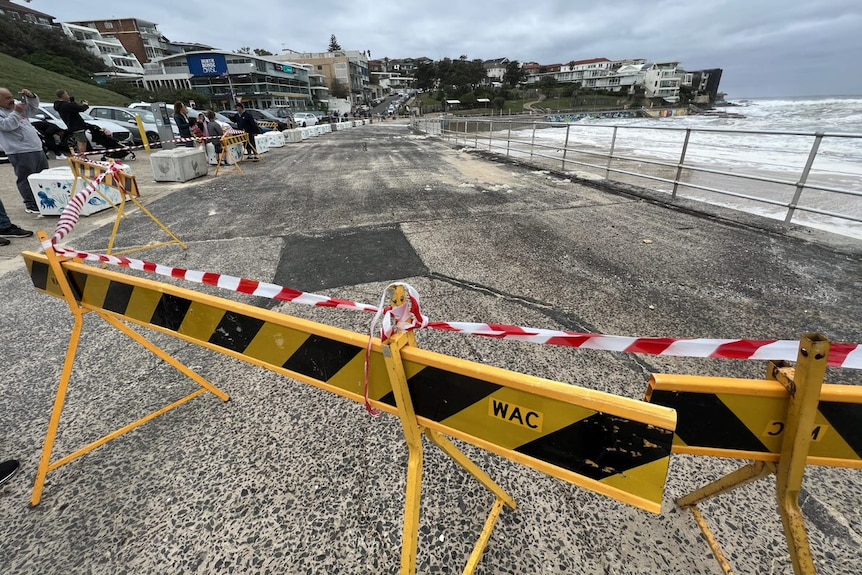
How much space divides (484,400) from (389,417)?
57.9 inches

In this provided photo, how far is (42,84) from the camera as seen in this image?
110ft

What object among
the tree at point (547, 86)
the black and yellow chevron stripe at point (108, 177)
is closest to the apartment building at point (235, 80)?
the tree at point (547, 86)

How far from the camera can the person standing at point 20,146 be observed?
5.89 meters

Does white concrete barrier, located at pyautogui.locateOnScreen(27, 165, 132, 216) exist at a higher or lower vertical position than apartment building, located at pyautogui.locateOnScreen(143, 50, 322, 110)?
lower

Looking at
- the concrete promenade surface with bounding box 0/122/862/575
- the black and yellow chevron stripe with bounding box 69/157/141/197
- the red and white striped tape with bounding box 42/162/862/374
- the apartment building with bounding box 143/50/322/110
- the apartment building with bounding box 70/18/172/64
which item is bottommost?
the concrete promenade surface with bounding box 0/122/862/575

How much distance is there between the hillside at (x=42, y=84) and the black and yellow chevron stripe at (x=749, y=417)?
136 ft

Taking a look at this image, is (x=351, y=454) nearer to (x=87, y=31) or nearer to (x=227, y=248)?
(x=227, y=248)

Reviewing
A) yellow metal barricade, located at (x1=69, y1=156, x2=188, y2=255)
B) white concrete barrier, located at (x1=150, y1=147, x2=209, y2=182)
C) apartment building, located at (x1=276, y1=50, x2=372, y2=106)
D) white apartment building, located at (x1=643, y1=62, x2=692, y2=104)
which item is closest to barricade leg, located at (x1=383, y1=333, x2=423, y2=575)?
yellow metal barricade, located at (x1=69, y1=156, x2=188, y2=255)

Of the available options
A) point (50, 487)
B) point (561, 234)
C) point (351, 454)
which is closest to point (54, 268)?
point (50, 487)

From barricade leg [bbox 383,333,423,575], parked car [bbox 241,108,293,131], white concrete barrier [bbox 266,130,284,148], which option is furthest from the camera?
parked car [bbox 241,108,293,131]

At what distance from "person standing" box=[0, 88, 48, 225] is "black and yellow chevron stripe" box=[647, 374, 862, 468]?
27.7ft

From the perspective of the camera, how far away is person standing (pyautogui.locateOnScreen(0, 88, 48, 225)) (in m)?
5.89

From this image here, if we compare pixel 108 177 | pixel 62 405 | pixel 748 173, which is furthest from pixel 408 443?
pixel 748 173

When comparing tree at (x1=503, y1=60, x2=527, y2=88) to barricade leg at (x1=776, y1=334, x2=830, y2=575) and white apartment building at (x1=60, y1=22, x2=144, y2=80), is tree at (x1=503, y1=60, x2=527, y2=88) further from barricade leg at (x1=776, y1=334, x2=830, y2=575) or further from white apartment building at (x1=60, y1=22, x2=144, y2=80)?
barricade leg at (x1=776, y1=334, x2=830, y2=575)
